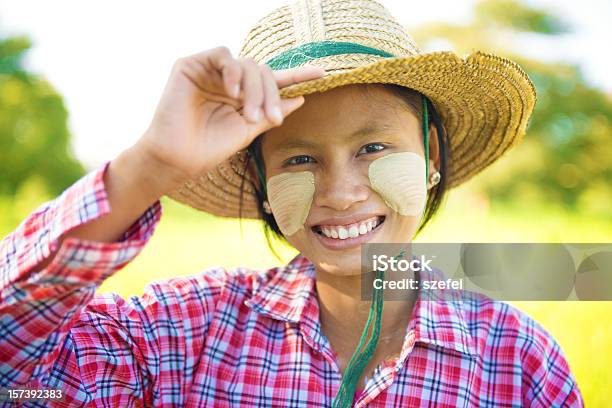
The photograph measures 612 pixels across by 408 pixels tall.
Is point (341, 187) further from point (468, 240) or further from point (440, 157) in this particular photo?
point (468, 240)

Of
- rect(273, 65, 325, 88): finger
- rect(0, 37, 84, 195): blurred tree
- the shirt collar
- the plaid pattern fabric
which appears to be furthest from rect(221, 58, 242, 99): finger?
rect(0, 37, 84, 195): blurred tree

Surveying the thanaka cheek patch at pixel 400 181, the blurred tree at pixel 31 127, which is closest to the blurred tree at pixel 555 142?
the blurred tree at pixel 31 127

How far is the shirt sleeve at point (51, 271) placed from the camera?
123cm

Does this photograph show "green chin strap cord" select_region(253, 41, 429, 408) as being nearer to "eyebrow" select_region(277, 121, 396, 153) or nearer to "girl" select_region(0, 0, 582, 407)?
"girl" select_region(0, 0, 582, 407)

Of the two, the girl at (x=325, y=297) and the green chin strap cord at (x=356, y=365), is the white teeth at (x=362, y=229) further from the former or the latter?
the green chin strap cord at (x=356, y=365)

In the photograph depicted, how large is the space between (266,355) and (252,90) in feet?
2.59

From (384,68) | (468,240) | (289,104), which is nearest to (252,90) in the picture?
(289,104)

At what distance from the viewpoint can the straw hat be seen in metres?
1.50

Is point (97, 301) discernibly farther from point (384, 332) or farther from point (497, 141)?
point (497, 141)

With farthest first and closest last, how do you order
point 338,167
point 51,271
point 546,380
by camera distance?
1. point 546,380
2. point 338,167
3. point 51,271

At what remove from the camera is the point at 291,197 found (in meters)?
1.64

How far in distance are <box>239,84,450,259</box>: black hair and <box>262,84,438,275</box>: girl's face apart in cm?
3

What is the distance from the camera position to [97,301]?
1.61 meters

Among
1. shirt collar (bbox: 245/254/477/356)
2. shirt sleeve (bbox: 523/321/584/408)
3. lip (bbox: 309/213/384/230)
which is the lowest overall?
shirt sleeve (bbox: 523/321/584/408)
